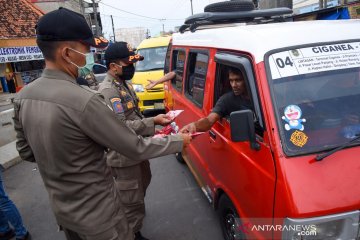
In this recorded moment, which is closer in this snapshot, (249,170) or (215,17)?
(249,170)

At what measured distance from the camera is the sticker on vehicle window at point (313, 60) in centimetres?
221

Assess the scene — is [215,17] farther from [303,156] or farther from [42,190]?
[42,190]

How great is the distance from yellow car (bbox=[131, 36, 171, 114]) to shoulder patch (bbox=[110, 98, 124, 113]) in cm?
508

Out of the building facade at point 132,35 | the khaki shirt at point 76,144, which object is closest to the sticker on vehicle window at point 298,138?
the khaki shirt at point 76,144

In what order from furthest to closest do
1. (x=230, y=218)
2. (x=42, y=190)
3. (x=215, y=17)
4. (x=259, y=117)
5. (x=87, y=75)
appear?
1. (x=87, y=75)
2. (x=42, y=190)
3. (x=215, y=17)
4. (x=230, y=218)
5. (x=259, y=117)

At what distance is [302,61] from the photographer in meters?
2.22

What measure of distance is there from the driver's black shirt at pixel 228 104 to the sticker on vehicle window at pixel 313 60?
24.9 inches

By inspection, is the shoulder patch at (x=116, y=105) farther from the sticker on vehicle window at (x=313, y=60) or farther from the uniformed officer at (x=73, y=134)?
the sticker on vehicle window at (x=313, y=60)

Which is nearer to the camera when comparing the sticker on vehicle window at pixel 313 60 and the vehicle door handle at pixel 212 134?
the sticker on vehicle window at pixel 313 60

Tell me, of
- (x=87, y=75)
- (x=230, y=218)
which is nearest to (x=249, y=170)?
(x=230, y=218)

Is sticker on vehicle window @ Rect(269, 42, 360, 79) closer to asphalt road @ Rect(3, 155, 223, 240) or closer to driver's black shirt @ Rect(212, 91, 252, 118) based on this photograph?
driver's black shirt @ Rect(212, 91, 252, 118)

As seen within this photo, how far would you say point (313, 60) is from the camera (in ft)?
7.32

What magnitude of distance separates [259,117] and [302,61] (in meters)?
0.50

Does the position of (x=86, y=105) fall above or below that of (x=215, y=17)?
below
